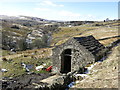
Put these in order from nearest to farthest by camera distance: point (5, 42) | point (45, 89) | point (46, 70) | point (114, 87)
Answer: point (114, 87) → point (45, 89) → point (46, 70) → point (5, 42)

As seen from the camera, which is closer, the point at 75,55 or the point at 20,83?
the point at 20,83

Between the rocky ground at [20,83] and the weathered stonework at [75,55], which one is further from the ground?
the weathered stonework at [75,55]

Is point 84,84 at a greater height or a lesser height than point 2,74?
greater

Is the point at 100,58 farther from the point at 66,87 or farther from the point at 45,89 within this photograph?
the point at 45,89

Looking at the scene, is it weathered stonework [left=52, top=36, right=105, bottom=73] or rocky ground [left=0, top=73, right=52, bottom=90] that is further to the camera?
weathered stonework [left=52, top=36, right=105, bottom=73]

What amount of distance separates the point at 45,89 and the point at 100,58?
1080 centimetres

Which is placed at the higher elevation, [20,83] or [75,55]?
[75,55]

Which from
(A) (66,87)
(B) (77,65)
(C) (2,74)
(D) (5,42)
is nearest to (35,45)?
(D) (5,42)

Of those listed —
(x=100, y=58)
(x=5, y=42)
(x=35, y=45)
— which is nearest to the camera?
(x=100, y=58)

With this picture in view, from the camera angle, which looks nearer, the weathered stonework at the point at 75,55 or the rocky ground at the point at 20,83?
the rocky ground at the point at 20,83

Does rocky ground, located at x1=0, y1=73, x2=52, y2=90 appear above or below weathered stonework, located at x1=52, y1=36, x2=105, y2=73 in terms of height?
below

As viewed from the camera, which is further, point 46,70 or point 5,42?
point 5,42

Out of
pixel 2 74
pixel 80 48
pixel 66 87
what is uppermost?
pixel 80 48

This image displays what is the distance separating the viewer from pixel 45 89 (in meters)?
13.0
